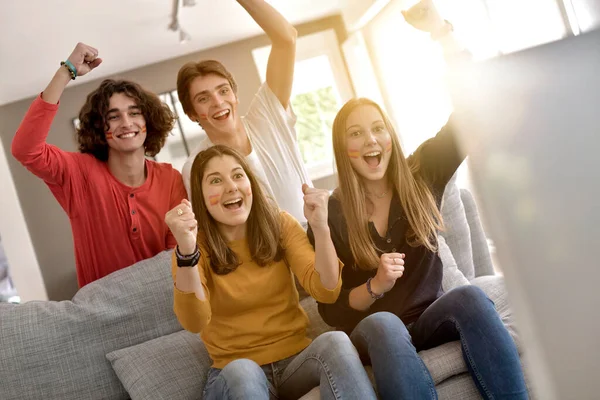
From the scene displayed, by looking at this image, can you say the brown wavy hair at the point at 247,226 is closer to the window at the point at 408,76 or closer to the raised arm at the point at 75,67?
the raised arm at the point at 75,67

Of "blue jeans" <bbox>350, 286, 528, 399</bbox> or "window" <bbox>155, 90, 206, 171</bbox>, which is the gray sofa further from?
"window" <bbox>155, 90, 206, 171</bbox>

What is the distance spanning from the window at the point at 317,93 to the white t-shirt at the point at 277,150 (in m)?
2.55

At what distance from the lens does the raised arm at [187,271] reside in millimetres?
1014

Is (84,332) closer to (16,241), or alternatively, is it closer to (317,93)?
(16,241)

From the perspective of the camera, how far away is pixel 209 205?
1.24 meters

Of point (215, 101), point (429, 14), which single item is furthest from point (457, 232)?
point (429, 14)

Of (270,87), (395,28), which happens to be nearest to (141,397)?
(270,87)

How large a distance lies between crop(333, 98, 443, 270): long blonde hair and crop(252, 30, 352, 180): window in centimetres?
280

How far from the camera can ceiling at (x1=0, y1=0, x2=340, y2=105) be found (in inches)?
105

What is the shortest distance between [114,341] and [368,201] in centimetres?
65

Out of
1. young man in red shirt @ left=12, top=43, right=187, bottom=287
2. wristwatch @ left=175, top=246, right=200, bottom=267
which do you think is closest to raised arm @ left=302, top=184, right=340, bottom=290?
wristwatch @ left=175, top=246, right=200, bottom=267

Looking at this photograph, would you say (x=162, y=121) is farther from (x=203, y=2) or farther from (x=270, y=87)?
Answer: (x=203, y=2)

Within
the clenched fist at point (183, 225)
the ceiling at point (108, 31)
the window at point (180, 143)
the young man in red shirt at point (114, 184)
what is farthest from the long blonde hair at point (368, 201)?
the window at point (180, 143)

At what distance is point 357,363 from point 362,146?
46 cm
